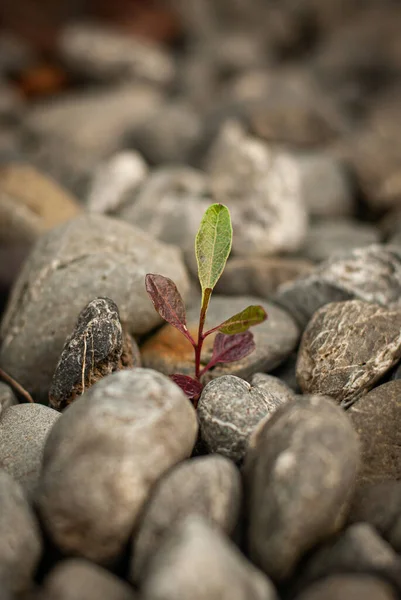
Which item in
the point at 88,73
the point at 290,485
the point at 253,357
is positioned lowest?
the point at 253,357

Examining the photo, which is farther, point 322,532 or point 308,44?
point 308,44

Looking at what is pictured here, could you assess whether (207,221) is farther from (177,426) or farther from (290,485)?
(290,485)

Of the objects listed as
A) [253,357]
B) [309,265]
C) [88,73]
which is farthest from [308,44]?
[253,357]

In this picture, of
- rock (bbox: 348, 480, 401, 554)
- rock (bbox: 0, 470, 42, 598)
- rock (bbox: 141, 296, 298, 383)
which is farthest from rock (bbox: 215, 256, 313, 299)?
rock (bbox: 0, 470, 42, 598)

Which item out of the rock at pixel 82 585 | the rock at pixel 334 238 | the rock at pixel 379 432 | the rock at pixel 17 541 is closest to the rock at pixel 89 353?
the rock at pixel 17 541

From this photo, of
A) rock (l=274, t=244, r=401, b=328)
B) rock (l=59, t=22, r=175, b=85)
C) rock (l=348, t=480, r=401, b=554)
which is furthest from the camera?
rock (l=59, t=22, r=175, b=85)

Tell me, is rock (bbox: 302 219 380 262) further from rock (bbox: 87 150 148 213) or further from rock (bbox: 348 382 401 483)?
rock (bbox: 348 382 401 483)
